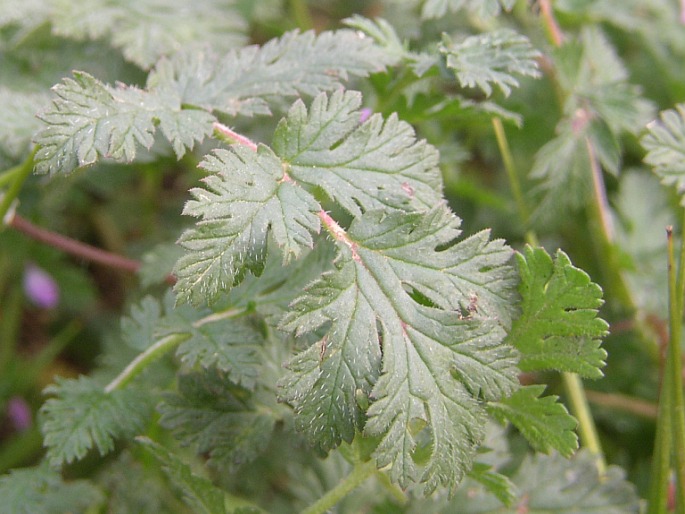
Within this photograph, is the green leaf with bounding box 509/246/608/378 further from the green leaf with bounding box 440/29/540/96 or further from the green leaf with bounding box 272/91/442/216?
the green leaf with bounding box 440/29/540/96

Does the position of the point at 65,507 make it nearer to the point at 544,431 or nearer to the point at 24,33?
the point at 544,431

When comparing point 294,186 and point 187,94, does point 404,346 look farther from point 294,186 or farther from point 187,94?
point 187,94

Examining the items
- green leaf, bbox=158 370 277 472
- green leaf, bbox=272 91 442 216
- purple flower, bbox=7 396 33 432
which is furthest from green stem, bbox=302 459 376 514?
purple flower, bbox=7 396 33 432


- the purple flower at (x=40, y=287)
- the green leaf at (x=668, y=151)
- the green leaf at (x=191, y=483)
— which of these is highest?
the green leaf at (x=668, y=151)

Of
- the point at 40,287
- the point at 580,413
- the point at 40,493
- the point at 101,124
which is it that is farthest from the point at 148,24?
the point at 580,413

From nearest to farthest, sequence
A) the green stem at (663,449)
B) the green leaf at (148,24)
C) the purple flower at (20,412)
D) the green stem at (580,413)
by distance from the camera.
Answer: the green stem at (663,449), the green stem at (580,413), the green leaf at (148,24), the purple flower at (20,412)

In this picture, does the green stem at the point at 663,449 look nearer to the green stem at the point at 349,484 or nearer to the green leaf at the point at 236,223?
the green stem at the point at 349,484

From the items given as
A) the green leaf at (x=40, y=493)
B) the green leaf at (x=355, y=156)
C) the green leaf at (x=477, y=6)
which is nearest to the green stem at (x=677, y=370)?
the green leaf at (x=355, y=156)
